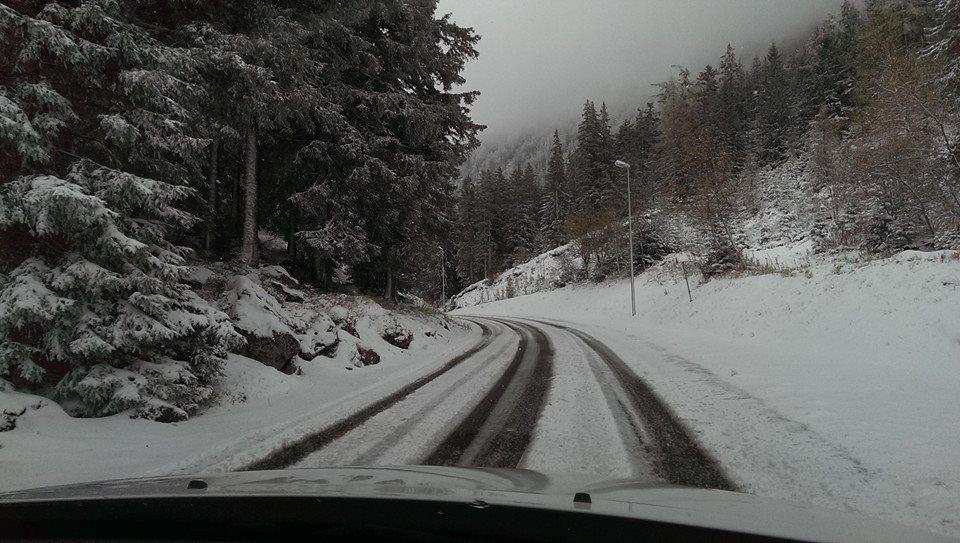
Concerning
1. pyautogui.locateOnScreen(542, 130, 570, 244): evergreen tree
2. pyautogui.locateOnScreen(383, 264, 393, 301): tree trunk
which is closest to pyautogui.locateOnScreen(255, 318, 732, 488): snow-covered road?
pyautogui.locateOnScreen(383, 264, 393, 301): tree trunk

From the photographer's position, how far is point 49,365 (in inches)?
218

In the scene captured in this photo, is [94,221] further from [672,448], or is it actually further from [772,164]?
[772,164]

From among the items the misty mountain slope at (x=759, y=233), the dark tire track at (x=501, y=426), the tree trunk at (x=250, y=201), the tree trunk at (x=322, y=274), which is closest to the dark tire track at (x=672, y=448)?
the dark tire track at (x=501, y=426)

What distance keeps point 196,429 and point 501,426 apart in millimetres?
3817

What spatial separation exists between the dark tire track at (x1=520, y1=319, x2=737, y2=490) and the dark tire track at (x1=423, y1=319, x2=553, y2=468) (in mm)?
1306

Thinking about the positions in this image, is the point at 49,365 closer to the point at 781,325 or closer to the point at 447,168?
the point at 447,168

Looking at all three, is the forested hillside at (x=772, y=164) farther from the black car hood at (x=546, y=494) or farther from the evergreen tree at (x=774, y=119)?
the black car hood at (x=546, y=494)

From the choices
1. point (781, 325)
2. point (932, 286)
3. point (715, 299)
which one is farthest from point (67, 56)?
point (715, 299)

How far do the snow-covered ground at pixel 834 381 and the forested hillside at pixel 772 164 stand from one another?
15.3 feet

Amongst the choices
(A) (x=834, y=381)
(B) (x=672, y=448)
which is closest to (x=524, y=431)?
(B) (x=672, y=448)

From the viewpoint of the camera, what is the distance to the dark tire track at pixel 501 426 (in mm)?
4418

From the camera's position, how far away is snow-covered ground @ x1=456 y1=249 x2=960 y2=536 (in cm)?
352

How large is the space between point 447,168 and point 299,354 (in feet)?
26.9

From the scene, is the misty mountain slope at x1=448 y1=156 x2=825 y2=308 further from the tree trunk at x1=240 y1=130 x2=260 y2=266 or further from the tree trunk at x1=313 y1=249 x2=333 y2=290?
the tree trunk at x1=240 y1=130 x2=260 y2=266
